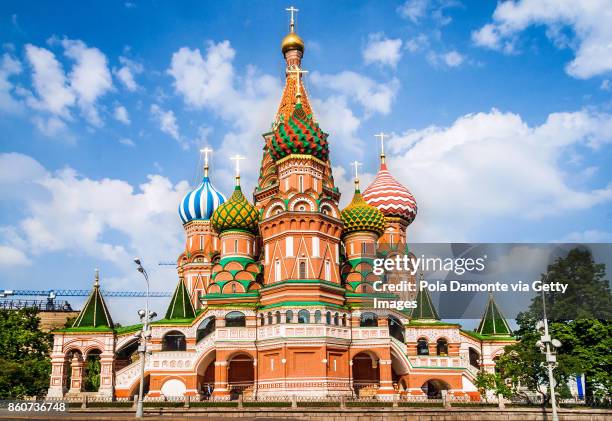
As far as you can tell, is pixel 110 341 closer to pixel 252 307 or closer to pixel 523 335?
pixel 252 307

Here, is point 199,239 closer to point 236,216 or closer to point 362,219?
point 236,216

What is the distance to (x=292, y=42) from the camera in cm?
4478

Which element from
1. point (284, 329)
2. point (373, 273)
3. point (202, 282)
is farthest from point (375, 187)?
point (284, 329)

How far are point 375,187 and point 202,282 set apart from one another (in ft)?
49.8

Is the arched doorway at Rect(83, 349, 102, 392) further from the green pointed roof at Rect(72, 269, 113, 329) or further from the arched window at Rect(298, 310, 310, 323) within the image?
the arched window at Rect(298, 310, 310, 323)

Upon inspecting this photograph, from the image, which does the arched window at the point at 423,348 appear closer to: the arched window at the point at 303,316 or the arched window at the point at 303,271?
the arched window at the point at 303,316

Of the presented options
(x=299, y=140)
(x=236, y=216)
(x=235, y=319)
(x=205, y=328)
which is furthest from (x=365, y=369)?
(x=299, y=140)

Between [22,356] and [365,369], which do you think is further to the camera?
[22,356]

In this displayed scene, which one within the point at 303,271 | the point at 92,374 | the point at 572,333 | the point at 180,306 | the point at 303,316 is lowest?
the point at 92,374

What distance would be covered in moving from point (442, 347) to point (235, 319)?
40.4 feet

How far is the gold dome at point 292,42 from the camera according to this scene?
147ft

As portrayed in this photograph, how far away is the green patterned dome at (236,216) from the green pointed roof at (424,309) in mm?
11000

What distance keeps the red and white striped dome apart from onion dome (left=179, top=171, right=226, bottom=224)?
11712mm

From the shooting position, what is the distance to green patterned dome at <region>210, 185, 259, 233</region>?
36906 mm
